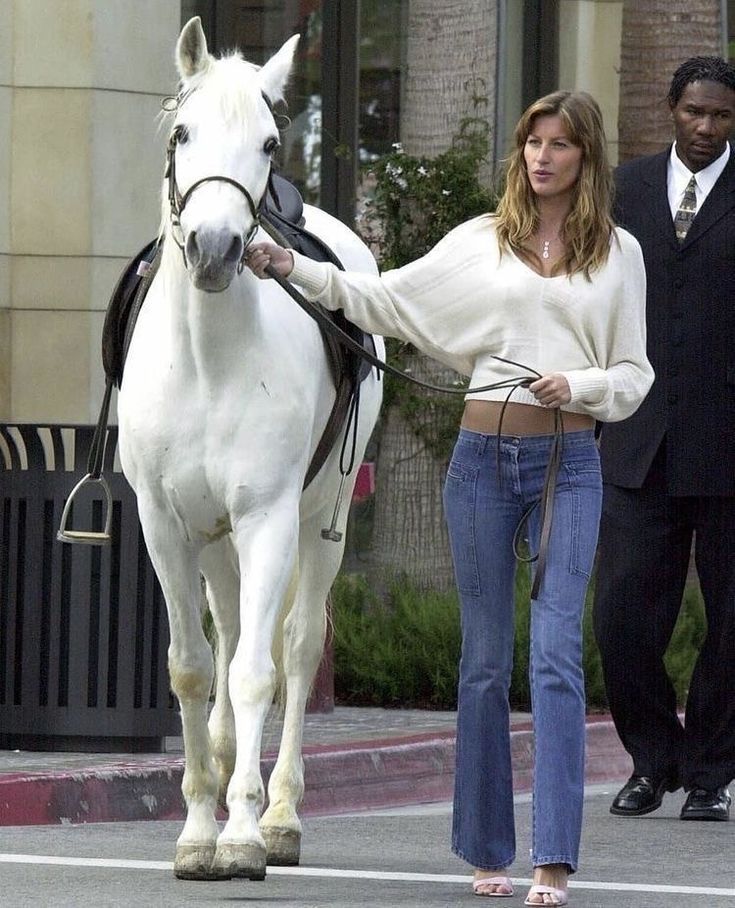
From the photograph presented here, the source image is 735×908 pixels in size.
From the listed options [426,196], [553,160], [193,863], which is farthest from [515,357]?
[426,196]

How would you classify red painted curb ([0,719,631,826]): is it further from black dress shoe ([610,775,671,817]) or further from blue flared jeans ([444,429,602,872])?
blue flared jeans ([444,429,602,872])

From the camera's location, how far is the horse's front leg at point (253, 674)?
6449 millimetres

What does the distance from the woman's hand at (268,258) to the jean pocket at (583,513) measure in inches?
36.8

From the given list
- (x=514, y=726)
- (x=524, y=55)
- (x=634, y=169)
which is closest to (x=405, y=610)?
(x=514, y=726)

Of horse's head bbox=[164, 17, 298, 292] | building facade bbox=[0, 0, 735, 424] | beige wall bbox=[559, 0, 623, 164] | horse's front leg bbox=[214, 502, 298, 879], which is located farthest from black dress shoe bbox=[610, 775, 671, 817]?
beige wall bbox=[559, 0, 623, 164]

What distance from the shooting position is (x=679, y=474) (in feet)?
26.9

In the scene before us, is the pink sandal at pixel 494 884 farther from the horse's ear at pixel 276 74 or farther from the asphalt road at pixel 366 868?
the horse's ear at pixel 276 74

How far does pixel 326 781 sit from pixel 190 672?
86.7 inches

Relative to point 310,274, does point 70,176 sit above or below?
above

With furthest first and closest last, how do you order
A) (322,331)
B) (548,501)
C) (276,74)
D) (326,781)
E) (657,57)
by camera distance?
(657,57) < (326,781) < (322,331) < (276,74) < (548,501)

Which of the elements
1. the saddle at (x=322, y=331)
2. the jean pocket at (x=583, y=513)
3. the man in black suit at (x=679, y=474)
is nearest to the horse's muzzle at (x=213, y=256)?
the jean pocket at (x=583, y=513)

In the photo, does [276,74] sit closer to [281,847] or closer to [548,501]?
[548,501]

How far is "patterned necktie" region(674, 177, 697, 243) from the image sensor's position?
27.3 feet

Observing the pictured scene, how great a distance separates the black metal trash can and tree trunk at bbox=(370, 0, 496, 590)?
316 centimetres
